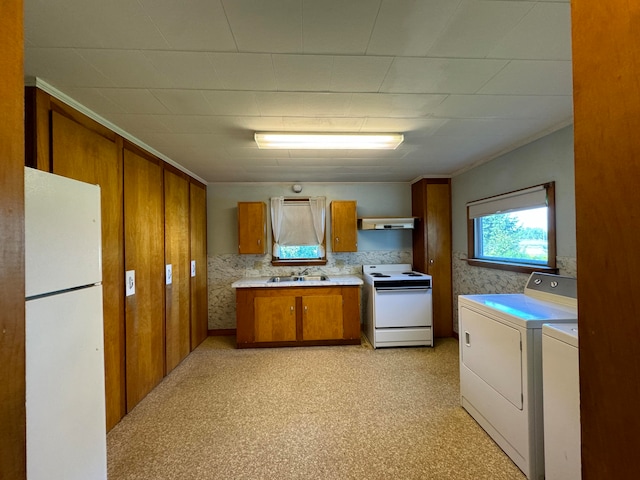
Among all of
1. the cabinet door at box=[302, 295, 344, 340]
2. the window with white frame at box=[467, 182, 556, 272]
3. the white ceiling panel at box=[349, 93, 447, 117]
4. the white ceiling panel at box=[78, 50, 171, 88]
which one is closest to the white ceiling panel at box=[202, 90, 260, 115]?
the white ceiling panel at box=[78, 50, 171, 88]

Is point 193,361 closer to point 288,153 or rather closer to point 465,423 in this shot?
point 288,153

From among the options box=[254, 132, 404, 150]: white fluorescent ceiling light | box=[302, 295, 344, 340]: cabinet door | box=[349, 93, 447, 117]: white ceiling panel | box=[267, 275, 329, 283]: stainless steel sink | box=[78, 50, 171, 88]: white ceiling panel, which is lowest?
box=[302, 295, 344, 340]: cabinet door

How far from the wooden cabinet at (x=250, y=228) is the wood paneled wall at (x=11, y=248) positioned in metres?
3.32

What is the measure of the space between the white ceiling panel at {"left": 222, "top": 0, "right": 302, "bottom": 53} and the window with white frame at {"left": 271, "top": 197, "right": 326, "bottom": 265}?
2.82 m

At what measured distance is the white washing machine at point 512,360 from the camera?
5.03ft

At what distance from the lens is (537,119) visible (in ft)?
6.75

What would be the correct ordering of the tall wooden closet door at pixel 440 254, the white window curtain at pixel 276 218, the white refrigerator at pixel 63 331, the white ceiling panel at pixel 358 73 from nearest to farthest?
1. the white refrigerator at pixel 63 331
2. the white ceiling panel at pixel 358 73
3. the tall wooden closet door at pixel 440 254
4. the white window curtain at pixel 276 218

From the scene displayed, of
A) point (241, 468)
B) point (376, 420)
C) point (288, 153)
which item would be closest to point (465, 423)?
point (376, 420)

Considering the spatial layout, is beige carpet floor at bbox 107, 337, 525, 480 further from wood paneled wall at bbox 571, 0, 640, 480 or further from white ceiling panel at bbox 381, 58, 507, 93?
white ceiling panel at bbox 381, 58, 507, 93

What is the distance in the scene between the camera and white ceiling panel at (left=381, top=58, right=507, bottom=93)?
4.58 feet

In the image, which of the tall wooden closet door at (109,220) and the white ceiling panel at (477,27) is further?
the tall wooden closet door at (109,220)

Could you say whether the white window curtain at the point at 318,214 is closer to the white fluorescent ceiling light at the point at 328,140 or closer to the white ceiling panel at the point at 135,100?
the white fluorescent ceiling light at the point at 328,140

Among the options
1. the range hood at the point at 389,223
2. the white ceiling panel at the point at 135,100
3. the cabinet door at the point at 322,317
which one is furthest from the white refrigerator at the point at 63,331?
the range hood at the point at 389,223

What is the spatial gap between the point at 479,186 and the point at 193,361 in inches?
160
